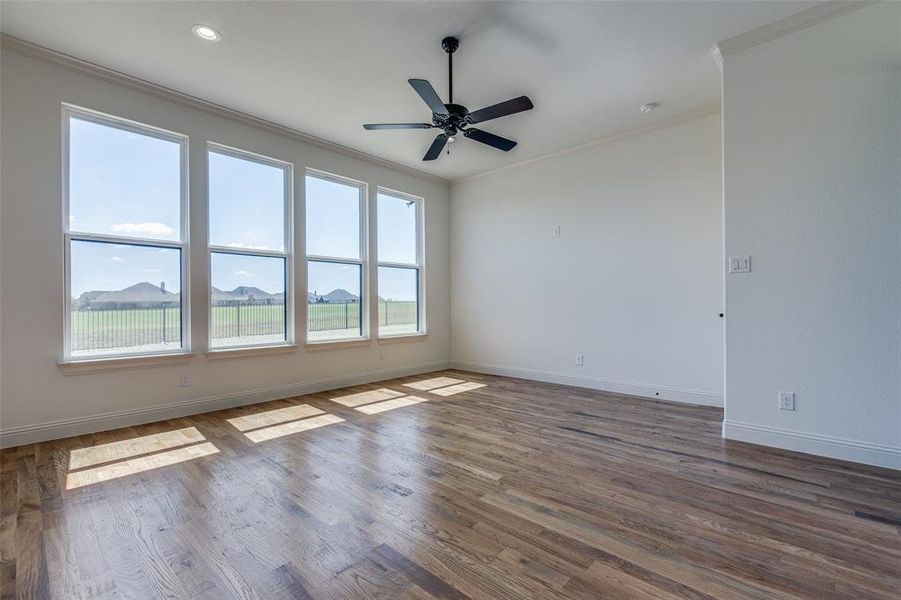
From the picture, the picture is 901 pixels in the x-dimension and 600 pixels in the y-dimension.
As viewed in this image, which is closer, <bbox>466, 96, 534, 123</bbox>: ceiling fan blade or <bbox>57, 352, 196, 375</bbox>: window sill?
<bbox>466, 96, 534, 123</bbox>: ceiling fan blade

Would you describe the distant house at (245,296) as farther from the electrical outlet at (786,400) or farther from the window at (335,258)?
the electrical outlet at (786,400)

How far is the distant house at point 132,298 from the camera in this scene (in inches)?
132

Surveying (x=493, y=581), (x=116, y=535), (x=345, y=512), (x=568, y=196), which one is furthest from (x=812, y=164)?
(x=116, y=535)

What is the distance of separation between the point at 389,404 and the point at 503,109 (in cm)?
296

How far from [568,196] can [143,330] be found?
4752 millimetres

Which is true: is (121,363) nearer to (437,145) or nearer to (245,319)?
(245,319)

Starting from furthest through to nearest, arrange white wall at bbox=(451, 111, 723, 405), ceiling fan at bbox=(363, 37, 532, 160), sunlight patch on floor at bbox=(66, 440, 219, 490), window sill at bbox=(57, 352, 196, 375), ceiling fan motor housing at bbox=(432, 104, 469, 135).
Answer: white wall at bbox=(451, 111, 723, 405), window sill at bbox=(57, 352, 196, 375), ceiling fan motor housing at bbox=(432, 104, 469, 135), ceiling fan at bbox=(363, 37, 532, 160), sunlight patch on floor at bbox=(66, 440, 219, 490)

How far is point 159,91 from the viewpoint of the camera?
3574 mm

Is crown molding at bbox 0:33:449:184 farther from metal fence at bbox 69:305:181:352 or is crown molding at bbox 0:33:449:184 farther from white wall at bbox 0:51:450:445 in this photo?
metal fence at bbox 69:305:181:352

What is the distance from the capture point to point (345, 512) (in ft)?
6.67

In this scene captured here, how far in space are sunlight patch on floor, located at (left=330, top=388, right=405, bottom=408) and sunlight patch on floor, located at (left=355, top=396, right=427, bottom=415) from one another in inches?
5.2

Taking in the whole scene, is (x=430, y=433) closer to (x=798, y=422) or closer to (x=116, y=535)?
(x=116, y=535)

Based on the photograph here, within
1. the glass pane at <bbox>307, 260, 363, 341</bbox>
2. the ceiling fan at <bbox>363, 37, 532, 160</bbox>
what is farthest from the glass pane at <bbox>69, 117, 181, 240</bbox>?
the ceiling fan at <bbox>363, 37, 532, 160</bbox>

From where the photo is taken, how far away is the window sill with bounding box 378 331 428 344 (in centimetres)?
545
